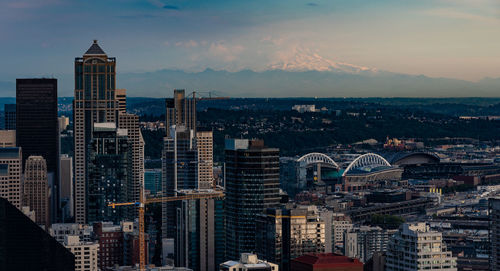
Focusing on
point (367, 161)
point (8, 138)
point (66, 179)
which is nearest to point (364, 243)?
point (66, 179)

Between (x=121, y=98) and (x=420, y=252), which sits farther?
(x=121, y=98)

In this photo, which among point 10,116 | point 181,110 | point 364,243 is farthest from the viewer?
point 10,116

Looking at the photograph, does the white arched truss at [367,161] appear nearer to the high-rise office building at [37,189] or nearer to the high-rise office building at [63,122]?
the high-rise office building at [63,122]

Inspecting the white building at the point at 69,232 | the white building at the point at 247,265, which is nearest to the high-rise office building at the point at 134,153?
the white building at the point at 69,232

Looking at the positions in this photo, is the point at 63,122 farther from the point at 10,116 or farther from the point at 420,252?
the point at 420,252

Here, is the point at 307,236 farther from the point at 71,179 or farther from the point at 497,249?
the point at 71,179
